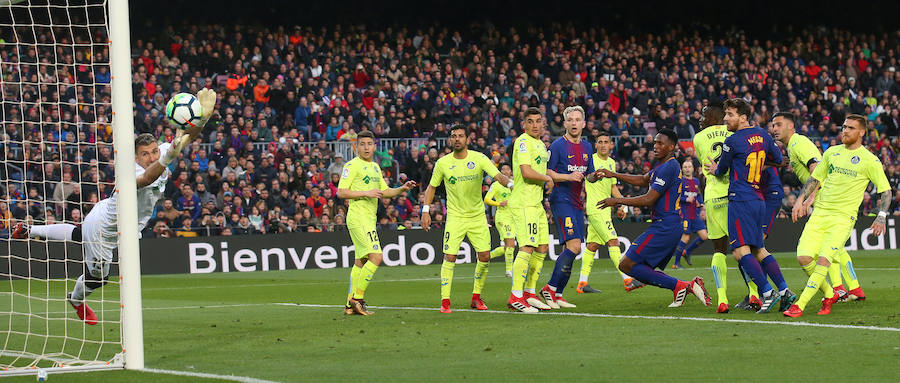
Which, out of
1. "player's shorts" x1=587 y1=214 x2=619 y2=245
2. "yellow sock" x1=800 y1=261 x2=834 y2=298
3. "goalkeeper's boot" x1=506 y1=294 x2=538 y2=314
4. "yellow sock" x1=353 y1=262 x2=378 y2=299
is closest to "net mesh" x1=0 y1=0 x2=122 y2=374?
"yellow sock" x1=353 y1=262 x2=378 y2=299

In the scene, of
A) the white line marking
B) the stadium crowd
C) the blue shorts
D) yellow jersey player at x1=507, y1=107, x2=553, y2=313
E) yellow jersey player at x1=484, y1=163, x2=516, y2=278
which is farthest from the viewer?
the stadium crowd

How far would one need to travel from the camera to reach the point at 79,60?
2606 cm

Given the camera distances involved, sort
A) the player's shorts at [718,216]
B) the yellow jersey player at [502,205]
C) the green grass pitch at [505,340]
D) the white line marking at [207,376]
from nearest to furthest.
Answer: the white line marking at [207,376]
the green grass pitch at [505,340]
the player's shorts at [718,216]
the yellow jersey player at [502,205]

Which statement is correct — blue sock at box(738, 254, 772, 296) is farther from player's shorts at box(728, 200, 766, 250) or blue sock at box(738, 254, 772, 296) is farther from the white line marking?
the white line marking

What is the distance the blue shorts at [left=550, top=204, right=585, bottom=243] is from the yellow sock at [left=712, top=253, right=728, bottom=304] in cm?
162

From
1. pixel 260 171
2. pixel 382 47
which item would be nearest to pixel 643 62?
pixel 382 47

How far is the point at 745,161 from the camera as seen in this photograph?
11.1 metres

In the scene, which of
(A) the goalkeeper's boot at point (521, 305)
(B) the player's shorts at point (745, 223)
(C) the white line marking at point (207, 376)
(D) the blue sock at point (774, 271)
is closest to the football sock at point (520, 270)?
(A) the goalkeeper's boot at point (521, 305)

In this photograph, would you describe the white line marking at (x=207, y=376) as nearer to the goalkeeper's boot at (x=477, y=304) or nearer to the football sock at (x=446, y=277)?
the football sock at (x=446, y=277)

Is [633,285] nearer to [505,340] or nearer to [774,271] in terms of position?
[774,271]

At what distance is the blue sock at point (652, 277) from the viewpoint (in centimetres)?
1180

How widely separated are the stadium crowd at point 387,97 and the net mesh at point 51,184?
12 cm

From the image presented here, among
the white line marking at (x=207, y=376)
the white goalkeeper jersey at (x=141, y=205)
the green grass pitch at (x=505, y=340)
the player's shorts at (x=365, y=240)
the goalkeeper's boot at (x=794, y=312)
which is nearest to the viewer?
the white line marking at (x=207, y=376)

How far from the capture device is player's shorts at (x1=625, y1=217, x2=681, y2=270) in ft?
38.9
